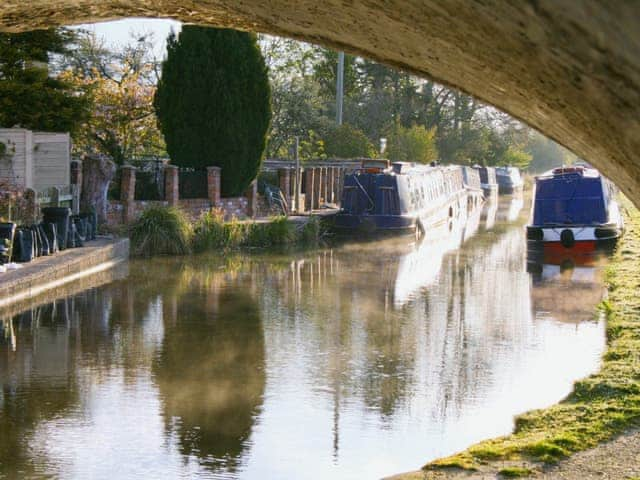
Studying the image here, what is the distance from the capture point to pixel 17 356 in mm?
11805

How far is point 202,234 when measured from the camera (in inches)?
896

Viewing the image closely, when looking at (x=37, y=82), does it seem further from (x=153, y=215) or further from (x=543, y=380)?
(x=543, y=380)

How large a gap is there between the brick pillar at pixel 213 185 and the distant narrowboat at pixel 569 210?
25.9 ft

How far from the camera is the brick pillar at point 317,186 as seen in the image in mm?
32531

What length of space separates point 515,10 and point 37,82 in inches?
808

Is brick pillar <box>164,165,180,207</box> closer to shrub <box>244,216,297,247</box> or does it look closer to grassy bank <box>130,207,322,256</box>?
grassy bank <box>130,207,322,256</box>

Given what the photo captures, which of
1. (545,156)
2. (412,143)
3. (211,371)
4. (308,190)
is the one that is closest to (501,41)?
(211,371)

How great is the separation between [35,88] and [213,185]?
676 centimetres

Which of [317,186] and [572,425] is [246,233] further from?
[572,425]

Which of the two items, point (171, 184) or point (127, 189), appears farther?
point (171, 184)

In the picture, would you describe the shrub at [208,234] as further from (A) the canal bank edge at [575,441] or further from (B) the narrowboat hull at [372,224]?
(A) the canal bank edge at [575,441]

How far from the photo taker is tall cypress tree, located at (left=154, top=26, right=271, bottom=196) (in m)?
26.9

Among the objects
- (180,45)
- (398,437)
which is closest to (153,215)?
(180,45)

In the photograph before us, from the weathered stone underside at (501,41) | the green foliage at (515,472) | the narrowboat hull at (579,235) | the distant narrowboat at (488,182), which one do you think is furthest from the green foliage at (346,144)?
the weathered stone underside at (501,41)
